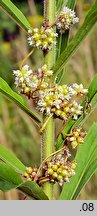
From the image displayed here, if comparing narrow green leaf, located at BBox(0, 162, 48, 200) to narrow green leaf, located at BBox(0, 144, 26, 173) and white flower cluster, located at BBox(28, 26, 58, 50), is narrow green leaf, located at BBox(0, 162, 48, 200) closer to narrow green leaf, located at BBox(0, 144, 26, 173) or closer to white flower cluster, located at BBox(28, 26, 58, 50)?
narrow green leaf, located at BBox(0, 144, 26, 173)

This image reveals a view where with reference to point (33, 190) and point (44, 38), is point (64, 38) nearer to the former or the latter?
point (44, 38)

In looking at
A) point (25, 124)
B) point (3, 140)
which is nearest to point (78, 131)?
point (3, 140)

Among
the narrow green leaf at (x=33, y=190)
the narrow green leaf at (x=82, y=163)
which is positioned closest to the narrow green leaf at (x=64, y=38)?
the narrow green leaf at (x=82, y=163)

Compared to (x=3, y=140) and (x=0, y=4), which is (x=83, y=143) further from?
(x=3, y=140)

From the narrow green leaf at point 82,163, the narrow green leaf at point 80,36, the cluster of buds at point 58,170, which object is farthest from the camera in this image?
the narrow green leaf at point 82,163

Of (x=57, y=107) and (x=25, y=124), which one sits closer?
(x=57, y=107)

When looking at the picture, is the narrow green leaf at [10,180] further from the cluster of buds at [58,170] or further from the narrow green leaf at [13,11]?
the narrow green leaf at [13,11]

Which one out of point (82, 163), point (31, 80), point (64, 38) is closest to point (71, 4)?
point (64, 38)
